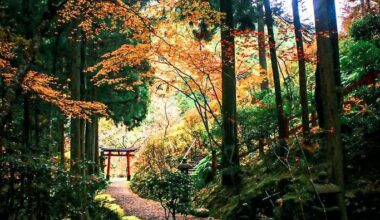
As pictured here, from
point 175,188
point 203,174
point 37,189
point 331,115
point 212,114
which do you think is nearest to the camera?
point 331,115

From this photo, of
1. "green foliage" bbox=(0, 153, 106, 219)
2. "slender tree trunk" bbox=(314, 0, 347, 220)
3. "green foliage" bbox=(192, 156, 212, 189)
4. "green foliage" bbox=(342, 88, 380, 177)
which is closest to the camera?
"slender tree trunk" bbox=(314, 0, 347, 220)

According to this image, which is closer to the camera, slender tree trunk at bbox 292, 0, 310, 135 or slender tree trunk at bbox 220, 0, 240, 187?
slender tree trunk at bbox 292, 0, 310, 135

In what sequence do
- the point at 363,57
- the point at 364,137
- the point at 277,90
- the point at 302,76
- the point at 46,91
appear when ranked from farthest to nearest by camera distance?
1. the point at 277,90
2. the point at 302,76
3. the point at 363,57
4. the point at 46,91
5. the point at 364,137

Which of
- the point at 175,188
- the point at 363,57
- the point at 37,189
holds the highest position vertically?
the point at 363,57

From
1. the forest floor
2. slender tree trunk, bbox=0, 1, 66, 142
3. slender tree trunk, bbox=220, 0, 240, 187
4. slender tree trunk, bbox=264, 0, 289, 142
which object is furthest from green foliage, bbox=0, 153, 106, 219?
slender tree trunk, bbox=264, 0, 289, 142

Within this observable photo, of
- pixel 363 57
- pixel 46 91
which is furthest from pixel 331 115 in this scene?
pixel 46 91

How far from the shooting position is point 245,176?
34.6ft

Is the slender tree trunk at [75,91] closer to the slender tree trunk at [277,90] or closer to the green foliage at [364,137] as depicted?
the slender tree trunk at [277,90]

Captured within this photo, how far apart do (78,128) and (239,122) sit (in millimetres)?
5522

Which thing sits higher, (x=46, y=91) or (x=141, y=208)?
(x=46, y=91)

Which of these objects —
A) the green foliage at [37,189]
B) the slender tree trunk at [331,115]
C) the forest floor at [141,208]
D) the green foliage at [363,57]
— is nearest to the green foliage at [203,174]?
the forest floor at [141,208]

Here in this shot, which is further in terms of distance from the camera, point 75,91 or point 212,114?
point 75,91

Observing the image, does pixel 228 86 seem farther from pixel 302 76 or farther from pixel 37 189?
pixel 37 189

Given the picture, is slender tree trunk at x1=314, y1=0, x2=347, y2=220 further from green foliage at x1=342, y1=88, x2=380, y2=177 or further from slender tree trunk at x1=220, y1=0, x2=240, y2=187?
slender tree trunk at x1=220, y1=0, x2=240, y2=187
